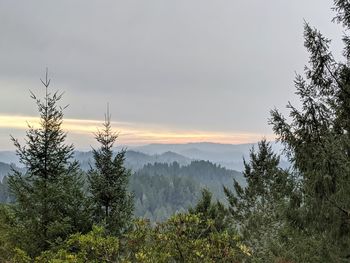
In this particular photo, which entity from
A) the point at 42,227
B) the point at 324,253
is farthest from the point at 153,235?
the point at 42,227

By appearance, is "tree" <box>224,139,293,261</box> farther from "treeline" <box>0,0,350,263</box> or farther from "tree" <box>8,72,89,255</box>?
"tree" <box>8,72,89,255</box>

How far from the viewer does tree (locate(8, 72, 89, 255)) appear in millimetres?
13133

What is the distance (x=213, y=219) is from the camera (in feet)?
29.5

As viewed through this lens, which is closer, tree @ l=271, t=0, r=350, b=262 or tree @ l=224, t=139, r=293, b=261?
tree @ l=271, t=0, r=350, b=262

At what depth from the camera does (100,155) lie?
17391mm

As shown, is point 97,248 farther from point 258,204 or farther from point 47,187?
point 258,204

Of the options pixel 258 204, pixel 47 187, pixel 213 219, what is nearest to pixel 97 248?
pixel 213 219

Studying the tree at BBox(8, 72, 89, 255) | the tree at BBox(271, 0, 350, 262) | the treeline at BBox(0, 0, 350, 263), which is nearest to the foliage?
the treeline at BBox(0, 0, 350, 263)

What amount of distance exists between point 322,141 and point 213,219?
10.2ft

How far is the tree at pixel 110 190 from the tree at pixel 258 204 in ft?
20.7

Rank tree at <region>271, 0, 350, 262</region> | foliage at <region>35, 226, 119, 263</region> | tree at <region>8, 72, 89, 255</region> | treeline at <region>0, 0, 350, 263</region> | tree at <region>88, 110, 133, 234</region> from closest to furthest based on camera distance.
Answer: foliage at <region>35, 226, 119, 263</region> → treeline at <region>0, 0, 350, 263</region> → tree at <region>271, 0, 350, 262</region> → tree at <region>8, 72, 89, 255</region> → tree at <region>88, 110, 133, 234</region>

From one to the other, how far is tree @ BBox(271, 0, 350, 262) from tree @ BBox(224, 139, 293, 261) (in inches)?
221

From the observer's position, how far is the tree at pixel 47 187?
13133mm

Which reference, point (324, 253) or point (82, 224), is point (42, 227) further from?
point (324, 253)
